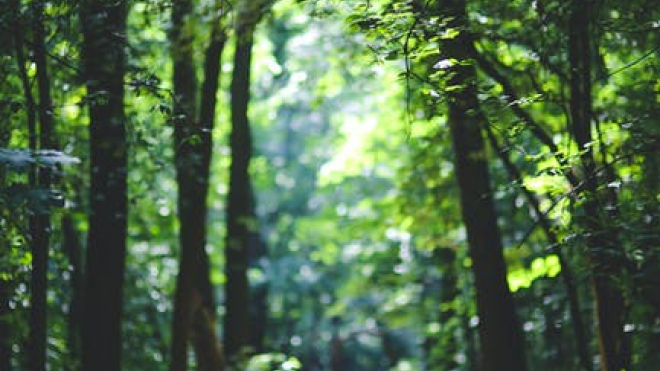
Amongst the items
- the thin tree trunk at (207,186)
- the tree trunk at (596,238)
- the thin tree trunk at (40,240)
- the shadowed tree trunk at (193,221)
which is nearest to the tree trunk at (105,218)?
the thin tree trunk at (40,240)

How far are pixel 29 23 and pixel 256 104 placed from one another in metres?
11.6

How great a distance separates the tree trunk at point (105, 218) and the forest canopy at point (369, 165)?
0.02m

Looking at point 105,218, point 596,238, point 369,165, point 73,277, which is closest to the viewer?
point 596,238

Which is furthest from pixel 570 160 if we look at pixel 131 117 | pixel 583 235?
pixel 131 117

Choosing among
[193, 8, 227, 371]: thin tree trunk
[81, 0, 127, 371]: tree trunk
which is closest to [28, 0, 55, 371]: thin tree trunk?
[81, 0, 127, 371]: tree trunk

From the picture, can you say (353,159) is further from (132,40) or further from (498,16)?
(498,16)

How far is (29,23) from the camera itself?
505 cm

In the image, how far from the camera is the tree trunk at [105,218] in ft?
19.7

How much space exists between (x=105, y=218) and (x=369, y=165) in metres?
6.31

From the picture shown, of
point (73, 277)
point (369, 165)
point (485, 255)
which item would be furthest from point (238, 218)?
point (485, 255)

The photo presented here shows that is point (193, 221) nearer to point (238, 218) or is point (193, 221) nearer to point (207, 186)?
point (207, 186)

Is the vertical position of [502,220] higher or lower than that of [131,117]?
lower

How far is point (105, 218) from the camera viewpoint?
245 inches

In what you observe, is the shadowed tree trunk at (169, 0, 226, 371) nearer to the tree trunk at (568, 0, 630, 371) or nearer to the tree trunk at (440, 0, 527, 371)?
the tree trunk at (440, 0, 527, 371)
